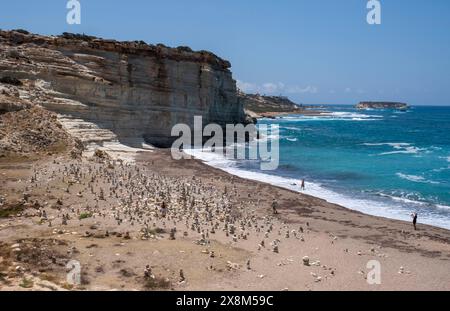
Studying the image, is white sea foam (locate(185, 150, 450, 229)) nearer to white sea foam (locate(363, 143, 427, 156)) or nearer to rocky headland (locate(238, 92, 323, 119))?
white sea foam (locate(363, 143, 427, 156))

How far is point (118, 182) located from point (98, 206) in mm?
4020

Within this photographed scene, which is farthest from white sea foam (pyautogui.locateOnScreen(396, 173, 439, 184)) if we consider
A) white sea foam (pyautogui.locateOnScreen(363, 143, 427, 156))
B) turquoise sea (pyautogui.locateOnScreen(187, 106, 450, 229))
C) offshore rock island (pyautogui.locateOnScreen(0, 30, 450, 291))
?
white sea foam (pyautogui.locateOnScreen(363, 143, 427, 156))

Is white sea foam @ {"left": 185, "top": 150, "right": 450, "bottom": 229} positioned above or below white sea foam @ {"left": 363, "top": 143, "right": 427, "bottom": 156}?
below

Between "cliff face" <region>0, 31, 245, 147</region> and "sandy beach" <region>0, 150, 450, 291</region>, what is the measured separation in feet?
39.9

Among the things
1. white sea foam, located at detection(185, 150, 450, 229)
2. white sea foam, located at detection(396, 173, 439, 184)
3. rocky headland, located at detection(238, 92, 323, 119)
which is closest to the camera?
white sea foam, located at detection(185, 150, 450, 229)

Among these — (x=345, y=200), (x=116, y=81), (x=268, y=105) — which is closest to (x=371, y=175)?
(x=345, y=200)

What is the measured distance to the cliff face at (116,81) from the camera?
34.0 metres

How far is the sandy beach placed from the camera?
38.7 ft

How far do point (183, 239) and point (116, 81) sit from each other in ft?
90.5

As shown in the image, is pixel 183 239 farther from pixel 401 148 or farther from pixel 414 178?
pixel 401 148

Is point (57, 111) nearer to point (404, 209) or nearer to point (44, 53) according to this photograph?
point (44, 53)

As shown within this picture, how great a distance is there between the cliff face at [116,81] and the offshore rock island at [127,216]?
0.15 metres

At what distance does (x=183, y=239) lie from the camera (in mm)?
14906
